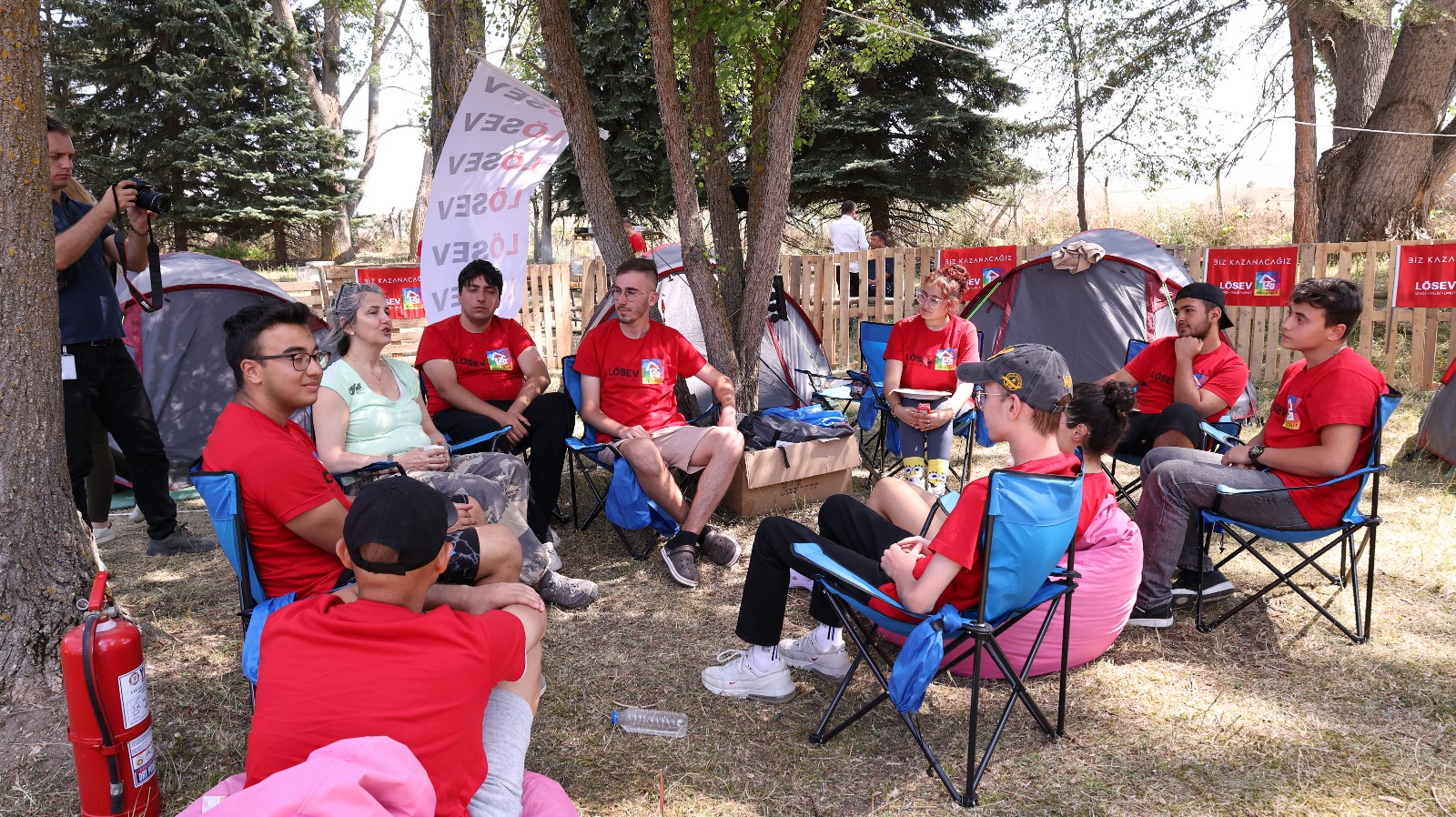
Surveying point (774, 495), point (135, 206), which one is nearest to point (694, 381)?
point (774, 495)

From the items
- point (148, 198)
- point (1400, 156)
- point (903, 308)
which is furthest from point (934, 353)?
point (1400, 156)

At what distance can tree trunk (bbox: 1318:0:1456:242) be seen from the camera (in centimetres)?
885

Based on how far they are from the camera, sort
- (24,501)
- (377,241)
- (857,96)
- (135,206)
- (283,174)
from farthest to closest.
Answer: (377,241)
(283,174)
(857,96)
(135,206)
(24,501)

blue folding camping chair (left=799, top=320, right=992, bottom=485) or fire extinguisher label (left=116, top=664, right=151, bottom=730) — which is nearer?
fire extinguisher label (left=116, top=664, right=151, bottom=730)

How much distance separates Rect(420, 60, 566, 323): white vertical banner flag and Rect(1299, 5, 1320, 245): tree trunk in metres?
8.76

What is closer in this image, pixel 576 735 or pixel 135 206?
pixel 576 735

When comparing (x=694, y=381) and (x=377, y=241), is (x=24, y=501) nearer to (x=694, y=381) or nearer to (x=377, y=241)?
(x=694, y=381)

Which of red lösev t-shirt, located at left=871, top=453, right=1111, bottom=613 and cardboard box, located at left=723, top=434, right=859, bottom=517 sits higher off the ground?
red lösev t-shirt, located at left=871, top=453, right=1111, bottom=613

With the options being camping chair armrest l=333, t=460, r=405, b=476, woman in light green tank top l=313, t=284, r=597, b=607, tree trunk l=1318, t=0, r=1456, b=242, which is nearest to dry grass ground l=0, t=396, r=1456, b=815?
woman in light green tank top l=313, t=284, r=597, b=607

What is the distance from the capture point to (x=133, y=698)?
203 centimetres

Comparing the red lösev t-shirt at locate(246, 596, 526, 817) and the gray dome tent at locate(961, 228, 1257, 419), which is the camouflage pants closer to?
the red lösev t-shirt at locate(246, 596, 526, 817)

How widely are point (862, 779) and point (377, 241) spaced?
24.3 metres

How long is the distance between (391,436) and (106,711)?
4.78ft

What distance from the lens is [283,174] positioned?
1691 centimetres
